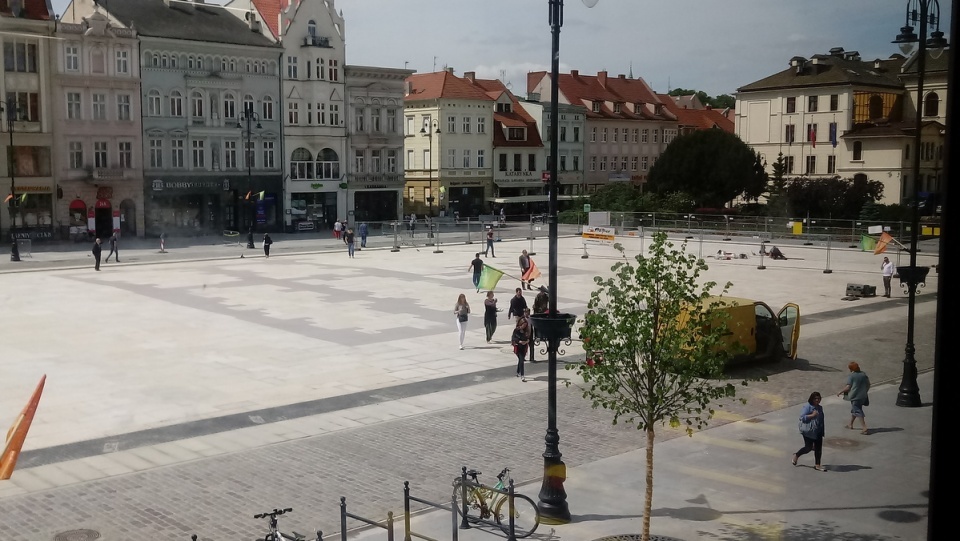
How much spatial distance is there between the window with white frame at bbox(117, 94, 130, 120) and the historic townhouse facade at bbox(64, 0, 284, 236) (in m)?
1.30

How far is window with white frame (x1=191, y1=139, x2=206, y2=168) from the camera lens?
2539 inches

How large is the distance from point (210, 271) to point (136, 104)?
78.8 feet

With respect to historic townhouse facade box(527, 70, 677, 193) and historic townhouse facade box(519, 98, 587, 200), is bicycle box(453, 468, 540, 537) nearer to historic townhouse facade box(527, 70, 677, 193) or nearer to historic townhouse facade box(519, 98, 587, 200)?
historic townhouse facade box(519, 98, 587, 200)

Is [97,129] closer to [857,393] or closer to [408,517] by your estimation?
[857,393]

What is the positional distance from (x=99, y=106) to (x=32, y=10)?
22.9 ft

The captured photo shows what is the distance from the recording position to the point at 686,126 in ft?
197

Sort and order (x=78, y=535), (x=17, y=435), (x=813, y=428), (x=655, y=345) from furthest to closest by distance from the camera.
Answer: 1. (x=813, y=428)
2. (x=78, y=535)
3. (x=655, y=345)
4. (x=17, y=435)

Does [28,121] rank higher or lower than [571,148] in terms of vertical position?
higher

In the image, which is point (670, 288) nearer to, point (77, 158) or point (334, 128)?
point (77, 158)

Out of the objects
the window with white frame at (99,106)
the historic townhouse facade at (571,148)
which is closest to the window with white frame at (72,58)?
the window with white frame at (99,106)

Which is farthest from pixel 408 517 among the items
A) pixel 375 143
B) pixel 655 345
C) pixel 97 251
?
pixel 375 143

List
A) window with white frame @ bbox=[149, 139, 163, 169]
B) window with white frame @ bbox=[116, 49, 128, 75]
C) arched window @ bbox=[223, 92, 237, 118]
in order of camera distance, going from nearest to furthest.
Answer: window with white frame @ bbox=[116, 49, 128, 75] < window with white frame @ bbox=[149, 139, 163, 169] < arched window @ bbox=[223, 92, 237, 118]

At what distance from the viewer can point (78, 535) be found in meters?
11.4

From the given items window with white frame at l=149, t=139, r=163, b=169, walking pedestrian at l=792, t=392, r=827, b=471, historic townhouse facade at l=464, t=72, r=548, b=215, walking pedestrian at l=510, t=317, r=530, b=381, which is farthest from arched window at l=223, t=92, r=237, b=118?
walking pedestrian at l=792, t=392, r=827, b=471
